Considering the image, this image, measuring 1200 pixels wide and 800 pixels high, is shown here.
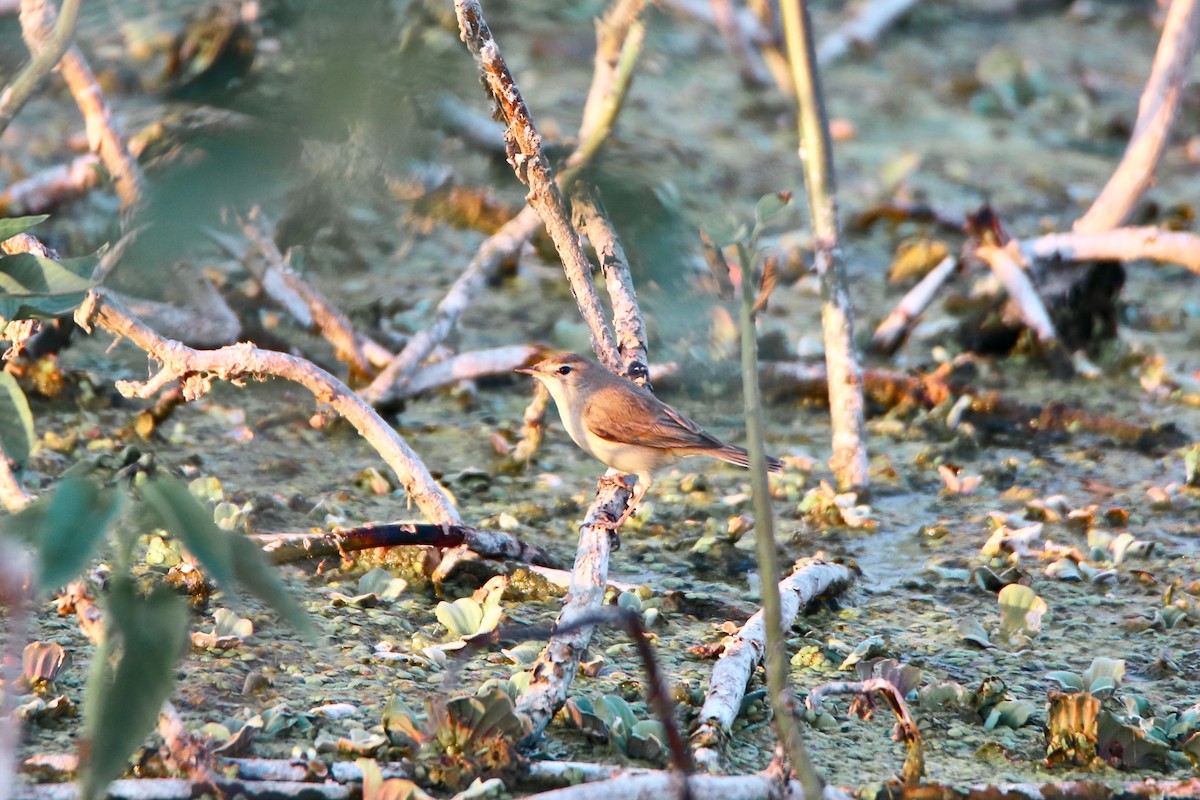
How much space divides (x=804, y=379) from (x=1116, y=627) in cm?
196

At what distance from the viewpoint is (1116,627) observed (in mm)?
3656

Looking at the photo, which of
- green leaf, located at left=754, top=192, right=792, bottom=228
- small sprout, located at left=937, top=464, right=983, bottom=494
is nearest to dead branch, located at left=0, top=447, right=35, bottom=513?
green leaf, located at left=754, top=192, right=792, bottom=228

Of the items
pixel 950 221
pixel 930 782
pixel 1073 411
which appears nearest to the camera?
pixel 930 782

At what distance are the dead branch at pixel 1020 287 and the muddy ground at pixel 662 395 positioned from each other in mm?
162

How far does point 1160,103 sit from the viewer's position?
17.4ft

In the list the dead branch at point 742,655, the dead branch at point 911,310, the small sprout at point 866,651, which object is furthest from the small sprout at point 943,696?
the dead branch at point 911,310

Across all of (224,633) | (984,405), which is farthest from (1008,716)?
(984,405)

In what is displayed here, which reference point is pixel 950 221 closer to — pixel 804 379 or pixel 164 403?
pixel 804 379

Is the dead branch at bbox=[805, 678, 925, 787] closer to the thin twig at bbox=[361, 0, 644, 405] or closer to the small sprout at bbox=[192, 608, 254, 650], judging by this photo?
the small sprout at bbox=[192, 608, 254, 650]

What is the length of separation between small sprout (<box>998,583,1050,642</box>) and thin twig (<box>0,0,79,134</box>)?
108 inches

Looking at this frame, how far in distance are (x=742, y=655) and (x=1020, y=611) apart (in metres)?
1.02

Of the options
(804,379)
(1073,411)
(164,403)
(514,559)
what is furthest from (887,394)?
(164,403)

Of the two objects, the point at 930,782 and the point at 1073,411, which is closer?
the point at 930,782

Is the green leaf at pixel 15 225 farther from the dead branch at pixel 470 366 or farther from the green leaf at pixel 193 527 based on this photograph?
the dead branch at pixel 470 366
